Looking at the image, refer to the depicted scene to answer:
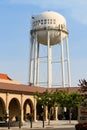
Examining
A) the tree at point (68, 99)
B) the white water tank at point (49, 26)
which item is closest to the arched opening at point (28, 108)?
the tree at point (68, 99)

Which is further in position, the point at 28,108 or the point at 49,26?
the point at 49,26

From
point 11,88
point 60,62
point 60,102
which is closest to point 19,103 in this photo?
point 11,88

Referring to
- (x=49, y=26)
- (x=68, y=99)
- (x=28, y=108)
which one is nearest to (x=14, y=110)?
(x=28, y=108)

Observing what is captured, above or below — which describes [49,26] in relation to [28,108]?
above

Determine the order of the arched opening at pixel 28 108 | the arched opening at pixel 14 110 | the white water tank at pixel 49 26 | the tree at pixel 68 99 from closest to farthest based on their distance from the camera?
the tree at pixel 68 99, the arched opening at pixel 14 110, the arched opening at pixel 28 108, the white water tank at pixel 49 26

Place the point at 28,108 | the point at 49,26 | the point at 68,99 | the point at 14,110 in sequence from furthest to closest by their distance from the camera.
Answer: the point at 49,26 < the point at 28,108 < the point at 14,110 < the point at 68,99

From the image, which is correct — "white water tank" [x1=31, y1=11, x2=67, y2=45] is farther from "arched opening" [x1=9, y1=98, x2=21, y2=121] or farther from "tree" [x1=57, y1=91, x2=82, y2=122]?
"tree" [x1=57, y1=91, x2=82, y2=122]

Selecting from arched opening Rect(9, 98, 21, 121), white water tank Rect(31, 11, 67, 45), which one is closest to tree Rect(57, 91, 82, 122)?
arched opening Rect(9, 98, 21, 121)

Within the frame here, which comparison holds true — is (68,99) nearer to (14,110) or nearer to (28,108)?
(14,110)

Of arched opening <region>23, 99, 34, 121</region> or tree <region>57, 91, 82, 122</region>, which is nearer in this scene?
tree <region>57, 91, 82, 122</region>

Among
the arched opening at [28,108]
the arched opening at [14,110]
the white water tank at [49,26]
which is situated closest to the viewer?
the arched opening at [14,110]

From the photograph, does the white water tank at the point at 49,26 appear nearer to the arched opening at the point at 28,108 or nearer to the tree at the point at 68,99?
the arched opening at the point at 28,108

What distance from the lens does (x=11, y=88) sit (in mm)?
68000

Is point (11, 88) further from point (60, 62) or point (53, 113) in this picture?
point (60, 62)
